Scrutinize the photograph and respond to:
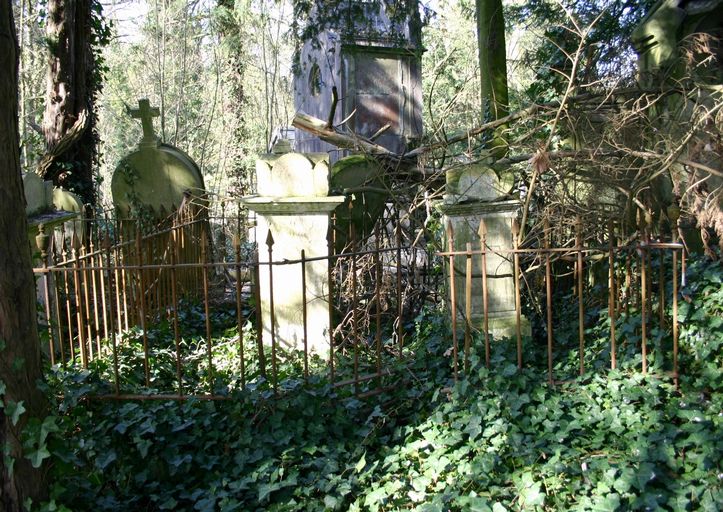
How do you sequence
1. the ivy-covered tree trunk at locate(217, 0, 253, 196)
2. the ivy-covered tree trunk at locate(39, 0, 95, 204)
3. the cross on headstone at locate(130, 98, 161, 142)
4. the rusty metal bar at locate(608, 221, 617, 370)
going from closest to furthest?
1. the rusty metal bar at locate(608, 221, 617, 370)
2. the cross on headstone at locate(130, 98, 161, 142)
3. the ivy-covered tree trunk at locate(39, 0, 95, 204)
4. the ivy-covered tree trunk at locate(217, 0, 253, 196)

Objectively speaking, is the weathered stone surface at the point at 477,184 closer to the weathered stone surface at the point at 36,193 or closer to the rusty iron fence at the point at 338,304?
the rusty iron fence at the point at 338,304

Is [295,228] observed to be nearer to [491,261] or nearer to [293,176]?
[293,176]

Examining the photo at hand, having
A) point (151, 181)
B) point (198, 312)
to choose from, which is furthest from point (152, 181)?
point (198, 312)

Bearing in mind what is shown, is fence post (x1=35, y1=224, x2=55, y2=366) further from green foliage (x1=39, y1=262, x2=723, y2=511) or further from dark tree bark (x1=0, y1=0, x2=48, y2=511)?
dark tree bark (x1=0, y1=0, x2=48, y2=511)

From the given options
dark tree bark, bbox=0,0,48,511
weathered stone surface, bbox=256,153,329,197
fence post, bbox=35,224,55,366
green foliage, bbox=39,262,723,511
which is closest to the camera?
dark tree bark, bbox=0,0,48,511

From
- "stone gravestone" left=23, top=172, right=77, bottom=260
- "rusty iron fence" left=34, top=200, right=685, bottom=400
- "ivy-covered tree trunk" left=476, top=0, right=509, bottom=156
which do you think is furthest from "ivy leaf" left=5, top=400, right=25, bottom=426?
"ivy-covered tree trunk" left=476, top=0, right=509, bottom=156

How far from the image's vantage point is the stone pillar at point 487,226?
16.6ft

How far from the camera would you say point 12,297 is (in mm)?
3070

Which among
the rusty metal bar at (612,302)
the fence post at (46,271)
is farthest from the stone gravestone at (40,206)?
the rusty metal bar at (612,302)

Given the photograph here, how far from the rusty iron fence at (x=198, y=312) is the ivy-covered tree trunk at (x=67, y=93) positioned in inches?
73.5

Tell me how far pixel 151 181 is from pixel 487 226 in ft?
17.5

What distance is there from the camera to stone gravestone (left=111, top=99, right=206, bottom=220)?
8.70 meters

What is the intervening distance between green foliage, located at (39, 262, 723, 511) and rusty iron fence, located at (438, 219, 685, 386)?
0.55 ft

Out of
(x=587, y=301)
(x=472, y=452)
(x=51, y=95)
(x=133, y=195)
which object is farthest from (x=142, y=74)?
(x=472, y=452)
